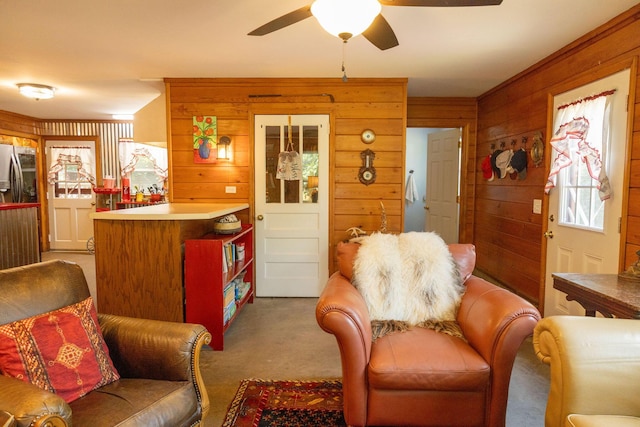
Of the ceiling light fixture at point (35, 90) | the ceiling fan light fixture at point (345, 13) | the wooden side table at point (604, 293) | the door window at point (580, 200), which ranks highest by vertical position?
the ceiling light fixture at point (35, 90)

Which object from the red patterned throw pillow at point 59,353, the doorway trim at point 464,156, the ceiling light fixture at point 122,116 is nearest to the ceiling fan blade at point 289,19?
the red patterned throw pillow at point 59,353

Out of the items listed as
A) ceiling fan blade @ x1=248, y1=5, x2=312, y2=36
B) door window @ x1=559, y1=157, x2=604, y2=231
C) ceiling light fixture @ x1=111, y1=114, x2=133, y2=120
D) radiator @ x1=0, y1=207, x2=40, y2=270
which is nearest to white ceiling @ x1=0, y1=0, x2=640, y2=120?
ceiling fan blade @ x1=248, y1=5, x2=312, y2=36

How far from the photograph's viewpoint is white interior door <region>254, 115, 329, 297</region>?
4035 millimetres

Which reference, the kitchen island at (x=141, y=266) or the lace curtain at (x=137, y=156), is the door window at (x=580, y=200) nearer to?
the kitchen island at (x=141, y=266)

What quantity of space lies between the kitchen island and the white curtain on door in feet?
9.27

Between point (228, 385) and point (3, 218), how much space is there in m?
3.91

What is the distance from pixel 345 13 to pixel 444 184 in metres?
4.12

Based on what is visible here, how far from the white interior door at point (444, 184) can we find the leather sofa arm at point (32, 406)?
187 inches

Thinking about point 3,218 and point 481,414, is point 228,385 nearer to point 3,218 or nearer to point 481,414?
point 481,414

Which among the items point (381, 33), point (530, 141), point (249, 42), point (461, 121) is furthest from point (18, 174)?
point (530, 141)

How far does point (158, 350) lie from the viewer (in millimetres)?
1521

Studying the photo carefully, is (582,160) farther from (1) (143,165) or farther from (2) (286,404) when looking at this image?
(1) (143,165)

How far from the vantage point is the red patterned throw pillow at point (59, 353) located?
128 cm

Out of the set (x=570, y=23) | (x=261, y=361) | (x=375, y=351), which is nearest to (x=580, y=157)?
(x=570, y=23)
